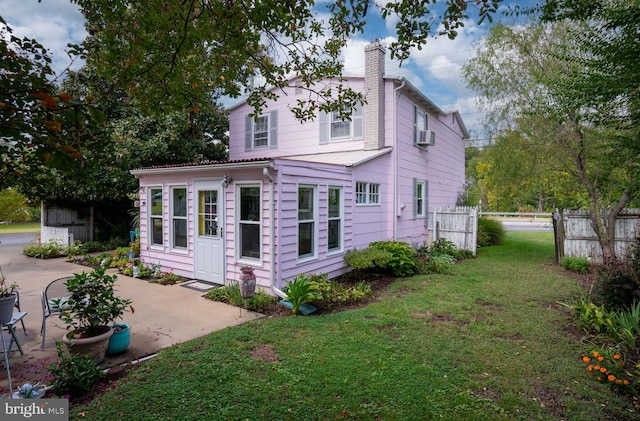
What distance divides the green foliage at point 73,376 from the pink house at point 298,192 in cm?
327

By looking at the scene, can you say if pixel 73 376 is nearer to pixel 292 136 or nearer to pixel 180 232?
pixel 180 232

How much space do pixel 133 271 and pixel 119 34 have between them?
632 centimetres

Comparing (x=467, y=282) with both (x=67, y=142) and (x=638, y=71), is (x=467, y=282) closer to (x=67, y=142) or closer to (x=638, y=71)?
(x=638, y=71)

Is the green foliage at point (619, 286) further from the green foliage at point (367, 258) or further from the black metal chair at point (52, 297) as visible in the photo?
the black metal chair at point (52, 297)

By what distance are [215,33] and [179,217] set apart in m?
5.46

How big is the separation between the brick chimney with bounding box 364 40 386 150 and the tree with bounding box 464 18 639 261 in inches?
123

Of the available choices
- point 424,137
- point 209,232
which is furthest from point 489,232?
point 209,232

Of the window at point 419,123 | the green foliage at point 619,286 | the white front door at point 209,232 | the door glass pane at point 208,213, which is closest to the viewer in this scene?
the green foliage at point 619,286

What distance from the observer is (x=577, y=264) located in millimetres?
8859

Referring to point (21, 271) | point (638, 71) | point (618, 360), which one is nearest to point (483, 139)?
point (638, 71)

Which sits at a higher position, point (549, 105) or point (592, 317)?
point (549, 105)

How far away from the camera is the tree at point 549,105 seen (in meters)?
8.13

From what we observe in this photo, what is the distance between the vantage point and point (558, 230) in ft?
32.0

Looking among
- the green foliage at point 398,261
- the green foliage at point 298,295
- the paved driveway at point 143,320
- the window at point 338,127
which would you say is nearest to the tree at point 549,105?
the window at point 338,127
